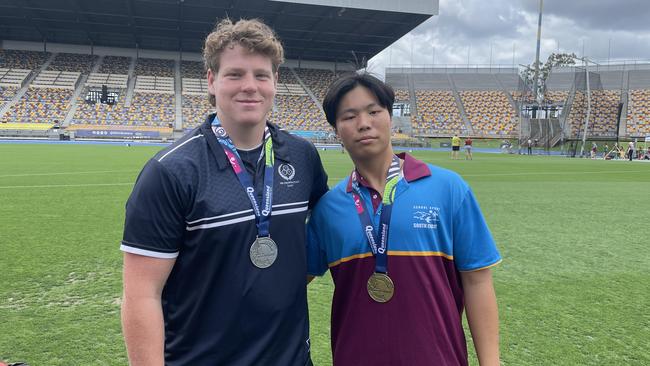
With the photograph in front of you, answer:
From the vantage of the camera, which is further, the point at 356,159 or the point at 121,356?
the point at 121,356

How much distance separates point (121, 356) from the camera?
9.80ft

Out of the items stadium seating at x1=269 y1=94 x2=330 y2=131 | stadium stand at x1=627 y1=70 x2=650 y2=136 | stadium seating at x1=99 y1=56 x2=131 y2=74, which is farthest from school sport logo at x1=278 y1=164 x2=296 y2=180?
stadium seating at x1=99 y1=56 x2=131 y2=74

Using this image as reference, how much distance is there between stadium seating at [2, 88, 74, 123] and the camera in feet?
136

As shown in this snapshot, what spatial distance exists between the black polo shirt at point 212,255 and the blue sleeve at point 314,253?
6.2 inches

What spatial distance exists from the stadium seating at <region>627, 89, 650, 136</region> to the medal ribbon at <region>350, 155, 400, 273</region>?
53615 millimetres

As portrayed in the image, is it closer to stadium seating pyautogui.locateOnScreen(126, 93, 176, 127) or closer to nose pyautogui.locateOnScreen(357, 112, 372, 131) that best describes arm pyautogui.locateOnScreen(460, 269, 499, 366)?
nose pyautogui.locateOnScreen(357, 112, 372, 131)

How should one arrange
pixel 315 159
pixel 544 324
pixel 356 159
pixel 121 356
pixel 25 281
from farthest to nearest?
1. pixel 25 281
2. pixel 544 324
3. pixel 121 356
4. pixel 315 159
5. pixel 356 159

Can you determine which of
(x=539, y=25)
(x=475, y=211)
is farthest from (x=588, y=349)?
(x=539, y=25)

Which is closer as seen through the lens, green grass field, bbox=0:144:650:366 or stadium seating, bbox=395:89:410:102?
green grass field, bbox=0:144:650:366

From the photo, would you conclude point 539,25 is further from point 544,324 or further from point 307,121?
point 544,324

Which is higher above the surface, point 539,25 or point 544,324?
point 539,25

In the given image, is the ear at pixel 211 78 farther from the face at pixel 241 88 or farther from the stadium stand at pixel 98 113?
the stadium stand at pixel 98 113

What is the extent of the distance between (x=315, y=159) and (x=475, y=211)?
2.38 ft

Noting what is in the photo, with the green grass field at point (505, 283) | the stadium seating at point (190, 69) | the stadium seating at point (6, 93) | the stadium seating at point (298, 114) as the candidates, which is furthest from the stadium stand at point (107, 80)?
the green grass field at point (505, 283)
